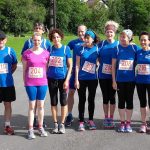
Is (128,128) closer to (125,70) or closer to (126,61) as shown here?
(125,70)

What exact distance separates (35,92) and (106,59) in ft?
4.38

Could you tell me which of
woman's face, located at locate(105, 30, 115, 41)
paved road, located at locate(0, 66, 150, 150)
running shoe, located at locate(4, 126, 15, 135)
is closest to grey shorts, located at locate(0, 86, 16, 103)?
running shoe, located at locate(4, 126, 15, 135)

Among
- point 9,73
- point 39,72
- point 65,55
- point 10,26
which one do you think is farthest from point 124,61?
point 10,26

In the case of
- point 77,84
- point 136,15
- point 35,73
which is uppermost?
point 136,15

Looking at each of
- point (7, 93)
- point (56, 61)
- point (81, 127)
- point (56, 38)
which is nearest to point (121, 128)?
point (81, 127)

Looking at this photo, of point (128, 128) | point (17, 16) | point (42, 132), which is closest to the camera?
point (42, 132)

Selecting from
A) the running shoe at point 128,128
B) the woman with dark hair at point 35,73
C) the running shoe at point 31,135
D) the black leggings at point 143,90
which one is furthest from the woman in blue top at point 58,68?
the black leggings at point 143,90

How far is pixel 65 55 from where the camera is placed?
7133 millimetres

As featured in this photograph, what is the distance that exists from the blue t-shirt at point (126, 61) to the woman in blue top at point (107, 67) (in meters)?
0.18

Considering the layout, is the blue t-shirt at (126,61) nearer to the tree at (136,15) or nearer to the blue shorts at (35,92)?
the blue shorts at (35,92)

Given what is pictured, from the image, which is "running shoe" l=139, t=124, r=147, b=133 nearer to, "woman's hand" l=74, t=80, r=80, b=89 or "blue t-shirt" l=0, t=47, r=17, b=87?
"woman's hand" l=74, t=80, r=80, b=89

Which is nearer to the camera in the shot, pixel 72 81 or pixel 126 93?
pixel 126 93

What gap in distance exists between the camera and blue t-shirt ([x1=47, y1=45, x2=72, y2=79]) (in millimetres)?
7113

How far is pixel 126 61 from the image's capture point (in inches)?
280
